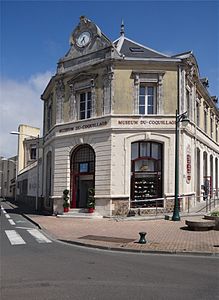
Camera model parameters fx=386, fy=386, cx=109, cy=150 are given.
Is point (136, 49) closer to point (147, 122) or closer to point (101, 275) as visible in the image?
point (147, 122)

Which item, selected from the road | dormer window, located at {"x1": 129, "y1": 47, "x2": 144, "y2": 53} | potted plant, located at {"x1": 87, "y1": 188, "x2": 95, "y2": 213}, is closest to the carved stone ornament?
dormer window, located at {"x1": 129, "y1": 47, "x2": 144, "y2": 53}

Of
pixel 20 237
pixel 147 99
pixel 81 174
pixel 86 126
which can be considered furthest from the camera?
pixel 81 174

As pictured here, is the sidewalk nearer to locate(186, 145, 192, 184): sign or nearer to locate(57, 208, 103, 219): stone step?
locate(57, 208, 103, 219): stone step

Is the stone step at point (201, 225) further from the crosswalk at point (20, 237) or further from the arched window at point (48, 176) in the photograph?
the arched window at point (48, 176)

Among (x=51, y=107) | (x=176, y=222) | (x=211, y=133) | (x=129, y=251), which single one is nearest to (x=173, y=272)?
(x=129, y=251)

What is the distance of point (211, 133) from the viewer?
119 ft

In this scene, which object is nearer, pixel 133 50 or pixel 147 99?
pixel 147 99

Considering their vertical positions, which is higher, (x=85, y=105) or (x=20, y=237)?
(x=85, y=105)

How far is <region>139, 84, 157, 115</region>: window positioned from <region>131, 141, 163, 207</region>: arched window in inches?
83.2

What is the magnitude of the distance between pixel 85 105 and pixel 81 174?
15.9 feet

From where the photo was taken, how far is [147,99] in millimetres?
25516

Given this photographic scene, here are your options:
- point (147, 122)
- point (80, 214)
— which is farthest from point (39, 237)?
point (147, 122)

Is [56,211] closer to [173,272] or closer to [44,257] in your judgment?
[44,257]

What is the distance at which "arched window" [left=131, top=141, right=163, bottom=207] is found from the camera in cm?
2488
